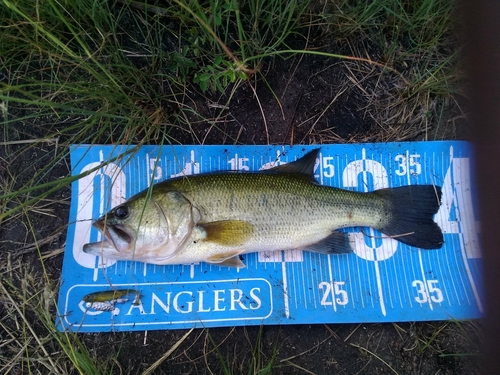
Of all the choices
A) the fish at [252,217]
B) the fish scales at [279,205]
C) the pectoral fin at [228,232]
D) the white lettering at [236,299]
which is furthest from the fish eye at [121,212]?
the white lettering at [236,299]

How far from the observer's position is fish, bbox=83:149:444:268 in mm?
2559

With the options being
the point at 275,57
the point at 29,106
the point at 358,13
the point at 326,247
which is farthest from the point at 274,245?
the point at 29,106

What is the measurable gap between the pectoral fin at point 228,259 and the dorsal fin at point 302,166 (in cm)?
73

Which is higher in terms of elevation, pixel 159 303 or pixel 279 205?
pixel 279 205

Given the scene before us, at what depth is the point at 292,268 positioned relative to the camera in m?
2.93

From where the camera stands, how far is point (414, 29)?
3.12 meters

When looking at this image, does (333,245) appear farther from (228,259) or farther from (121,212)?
(121,212)

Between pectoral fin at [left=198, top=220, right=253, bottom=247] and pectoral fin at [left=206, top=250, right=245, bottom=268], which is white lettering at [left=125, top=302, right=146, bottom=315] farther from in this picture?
pectoral fin at [left=198, top=220, right=253, bottom=247]

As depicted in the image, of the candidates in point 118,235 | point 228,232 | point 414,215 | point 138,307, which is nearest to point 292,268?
point 228,232

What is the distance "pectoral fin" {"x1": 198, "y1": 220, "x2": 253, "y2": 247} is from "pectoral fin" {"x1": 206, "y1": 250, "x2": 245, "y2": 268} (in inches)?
3.1

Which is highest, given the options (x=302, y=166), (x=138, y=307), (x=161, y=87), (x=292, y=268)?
(x=161, y=87)

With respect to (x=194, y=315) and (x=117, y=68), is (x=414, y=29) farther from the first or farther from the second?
(x=194, y=315)

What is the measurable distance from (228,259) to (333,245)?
856 mm

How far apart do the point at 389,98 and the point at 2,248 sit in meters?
3.57
